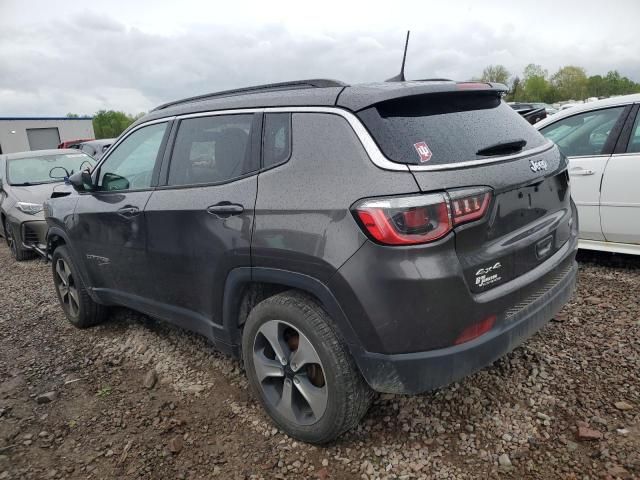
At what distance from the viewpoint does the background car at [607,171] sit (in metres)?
4.12

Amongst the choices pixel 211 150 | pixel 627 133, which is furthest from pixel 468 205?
pixel 627 133

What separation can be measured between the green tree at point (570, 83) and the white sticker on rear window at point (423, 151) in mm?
99841

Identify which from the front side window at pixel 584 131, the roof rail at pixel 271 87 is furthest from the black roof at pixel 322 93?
the front side window at pixel 584 131

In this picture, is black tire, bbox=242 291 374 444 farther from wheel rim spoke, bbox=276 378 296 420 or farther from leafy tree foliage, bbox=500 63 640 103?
leafy tree foliage, bbox=500 63 640 103

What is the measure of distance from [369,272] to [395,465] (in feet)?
3.33

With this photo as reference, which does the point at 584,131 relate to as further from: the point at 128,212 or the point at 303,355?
the point at 128,212

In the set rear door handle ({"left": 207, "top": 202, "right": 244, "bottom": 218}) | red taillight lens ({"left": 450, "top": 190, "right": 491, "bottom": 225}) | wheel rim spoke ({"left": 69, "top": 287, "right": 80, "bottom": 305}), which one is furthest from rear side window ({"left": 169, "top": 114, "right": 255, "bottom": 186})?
wheel rim spoke ({"left": 69, "top": 287, "right": 80, "bottom": 305})

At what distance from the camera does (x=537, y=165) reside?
2434 millimetres

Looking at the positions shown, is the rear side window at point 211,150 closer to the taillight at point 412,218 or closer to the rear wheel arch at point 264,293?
the rear wheel arch at point 264,293

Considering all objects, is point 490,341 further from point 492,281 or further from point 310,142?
point 310,142

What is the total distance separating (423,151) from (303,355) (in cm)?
111

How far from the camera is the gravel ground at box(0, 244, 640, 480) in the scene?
234 cm

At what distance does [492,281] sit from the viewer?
2166mm

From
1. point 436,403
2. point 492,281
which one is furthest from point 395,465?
point 492,281
